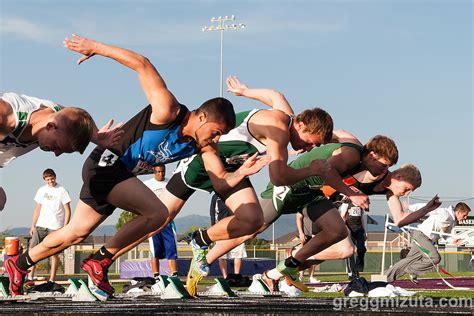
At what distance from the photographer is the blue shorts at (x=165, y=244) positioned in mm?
11992

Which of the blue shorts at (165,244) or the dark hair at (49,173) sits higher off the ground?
the dark hair at (49,173)

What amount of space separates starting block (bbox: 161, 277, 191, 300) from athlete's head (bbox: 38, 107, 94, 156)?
217 centimetres

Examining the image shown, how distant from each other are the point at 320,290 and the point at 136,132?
6066 millimetres

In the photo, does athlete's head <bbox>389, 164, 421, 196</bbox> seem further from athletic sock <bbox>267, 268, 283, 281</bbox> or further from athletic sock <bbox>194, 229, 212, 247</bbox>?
athletic sock <bbox>194, 229, 212, 247</bbox>

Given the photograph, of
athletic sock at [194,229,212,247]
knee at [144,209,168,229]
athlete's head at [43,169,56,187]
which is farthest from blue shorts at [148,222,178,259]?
knee at [144,209,168,229]

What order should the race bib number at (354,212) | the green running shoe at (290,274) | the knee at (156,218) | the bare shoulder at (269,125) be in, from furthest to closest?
the race bib number at (354,212) → the green running shoe at (290,274) → the bare shoulder at (269,125) → the knee at (156,218)

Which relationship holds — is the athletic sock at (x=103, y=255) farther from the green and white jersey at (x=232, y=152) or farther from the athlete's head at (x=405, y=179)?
the athlete's head at (x=405, y=179)

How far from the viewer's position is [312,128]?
301 inches

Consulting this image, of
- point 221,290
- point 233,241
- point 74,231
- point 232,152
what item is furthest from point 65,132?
point 221,290

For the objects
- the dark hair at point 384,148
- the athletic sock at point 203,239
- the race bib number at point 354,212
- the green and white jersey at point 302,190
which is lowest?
the athletic sock at point 203,239

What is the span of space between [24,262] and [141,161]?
1.63 m

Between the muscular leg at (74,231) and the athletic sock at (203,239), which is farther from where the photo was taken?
the athletic sock at (203,239)

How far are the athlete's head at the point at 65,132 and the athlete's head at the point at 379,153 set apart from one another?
3066 millimetres

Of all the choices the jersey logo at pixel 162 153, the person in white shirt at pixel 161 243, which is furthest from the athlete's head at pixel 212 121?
the person in white shirt at pixel 161 243
